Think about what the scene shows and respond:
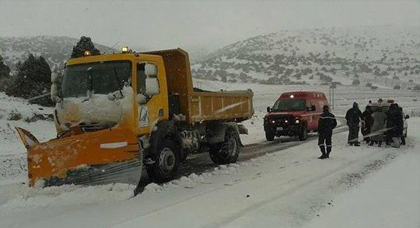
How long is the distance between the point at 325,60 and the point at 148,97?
76.9m

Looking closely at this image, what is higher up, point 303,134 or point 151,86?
point 151,86

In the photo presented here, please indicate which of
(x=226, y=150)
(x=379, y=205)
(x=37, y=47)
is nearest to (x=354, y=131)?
(x=226, y=150)

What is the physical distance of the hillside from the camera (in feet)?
220

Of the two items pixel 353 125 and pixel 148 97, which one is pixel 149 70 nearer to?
pixel 148 97

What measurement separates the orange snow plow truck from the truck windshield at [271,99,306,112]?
925 centimetres

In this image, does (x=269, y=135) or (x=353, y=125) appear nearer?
(x=353, y=125)

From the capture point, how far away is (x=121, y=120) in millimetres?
8570

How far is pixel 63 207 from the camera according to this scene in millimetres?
7492

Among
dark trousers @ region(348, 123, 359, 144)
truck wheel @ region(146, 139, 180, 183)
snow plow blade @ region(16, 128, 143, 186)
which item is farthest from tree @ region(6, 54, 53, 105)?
snow plow blade @ region(16, 128, 143, 186)

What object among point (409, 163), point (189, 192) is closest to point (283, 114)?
point (409, 163)

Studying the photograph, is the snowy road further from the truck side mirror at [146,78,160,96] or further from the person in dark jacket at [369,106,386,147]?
the person in dark jacket at [369,106,386,147]

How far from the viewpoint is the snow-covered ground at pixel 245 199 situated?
6574mm

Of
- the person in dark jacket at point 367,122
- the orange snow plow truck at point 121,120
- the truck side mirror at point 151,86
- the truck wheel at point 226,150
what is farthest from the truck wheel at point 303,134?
the truck side mirror at point 151,86

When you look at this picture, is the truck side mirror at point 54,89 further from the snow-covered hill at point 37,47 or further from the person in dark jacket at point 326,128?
the snow-covered hill at point 37,47
